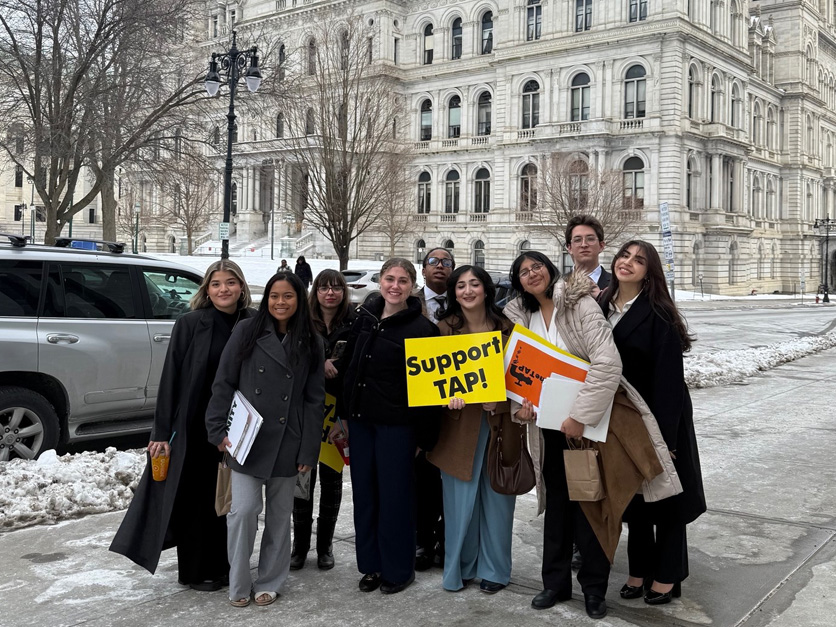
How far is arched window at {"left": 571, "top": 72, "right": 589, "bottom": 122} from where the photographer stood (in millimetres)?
53938

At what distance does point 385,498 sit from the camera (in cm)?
491

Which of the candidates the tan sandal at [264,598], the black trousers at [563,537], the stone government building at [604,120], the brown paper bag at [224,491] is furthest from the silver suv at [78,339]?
the stone government building at [604,120]

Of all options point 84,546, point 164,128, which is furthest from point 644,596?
point 164,128

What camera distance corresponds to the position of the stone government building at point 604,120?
2045 inches

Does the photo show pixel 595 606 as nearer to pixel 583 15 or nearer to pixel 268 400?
pixel 268 400

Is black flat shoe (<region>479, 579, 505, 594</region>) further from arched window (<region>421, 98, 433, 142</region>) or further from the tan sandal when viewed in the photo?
arched window (<region>421, 98, 433, 142</region>)

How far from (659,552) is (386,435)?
1.64 m

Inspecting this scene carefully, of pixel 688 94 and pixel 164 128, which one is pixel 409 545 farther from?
pixel 688 94

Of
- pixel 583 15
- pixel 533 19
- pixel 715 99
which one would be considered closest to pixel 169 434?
pixel 583 15

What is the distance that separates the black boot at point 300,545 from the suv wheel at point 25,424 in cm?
293

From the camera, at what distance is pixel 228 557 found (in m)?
4.80

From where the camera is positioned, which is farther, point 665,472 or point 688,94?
point 688,94

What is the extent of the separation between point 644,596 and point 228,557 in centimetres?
233

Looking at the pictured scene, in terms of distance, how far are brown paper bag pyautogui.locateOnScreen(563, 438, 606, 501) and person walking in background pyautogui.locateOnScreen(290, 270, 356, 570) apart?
1507mm
